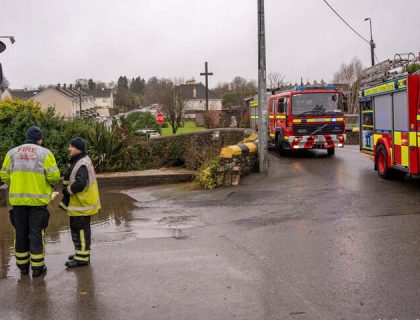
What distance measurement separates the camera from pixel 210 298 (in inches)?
199

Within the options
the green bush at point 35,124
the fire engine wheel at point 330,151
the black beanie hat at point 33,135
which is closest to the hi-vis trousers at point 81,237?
the black beanie hat at point 33,135

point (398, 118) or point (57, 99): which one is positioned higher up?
point (57, 99)

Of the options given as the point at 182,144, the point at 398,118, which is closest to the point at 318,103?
the point at 182,144

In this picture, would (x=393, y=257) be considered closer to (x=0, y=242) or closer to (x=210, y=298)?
(x=210, y=298)

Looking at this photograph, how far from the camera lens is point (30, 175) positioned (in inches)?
240

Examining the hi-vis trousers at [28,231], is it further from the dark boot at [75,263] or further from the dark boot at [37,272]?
the dark boot at [75,263]

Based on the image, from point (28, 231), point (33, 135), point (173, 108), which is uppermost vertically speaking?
point (173, 108)

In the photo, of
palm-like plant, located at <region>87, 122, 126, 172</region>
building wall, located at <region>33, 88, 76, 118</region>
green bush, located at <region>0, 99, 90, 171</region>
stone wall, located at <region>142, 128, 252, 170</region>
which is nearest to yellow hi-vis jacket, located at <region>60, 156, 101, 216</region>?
green bush, located at <region>0, 99, 90, 171</region>

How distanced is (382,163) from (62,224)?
7714 mm

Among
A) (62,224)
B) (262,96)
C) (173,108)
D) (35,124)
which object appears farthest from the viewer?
(173,108)

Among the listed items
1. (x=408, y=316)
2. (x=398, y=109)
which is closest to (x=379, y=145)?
(x=398, y=109)

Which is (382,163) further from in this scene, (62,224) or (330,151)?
(62,224)

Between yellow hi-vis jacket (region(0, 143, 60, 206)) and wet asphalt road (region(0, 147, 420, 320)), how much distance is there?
35.8 inches

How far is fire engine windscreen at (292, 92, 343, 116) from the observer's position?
1698cm
